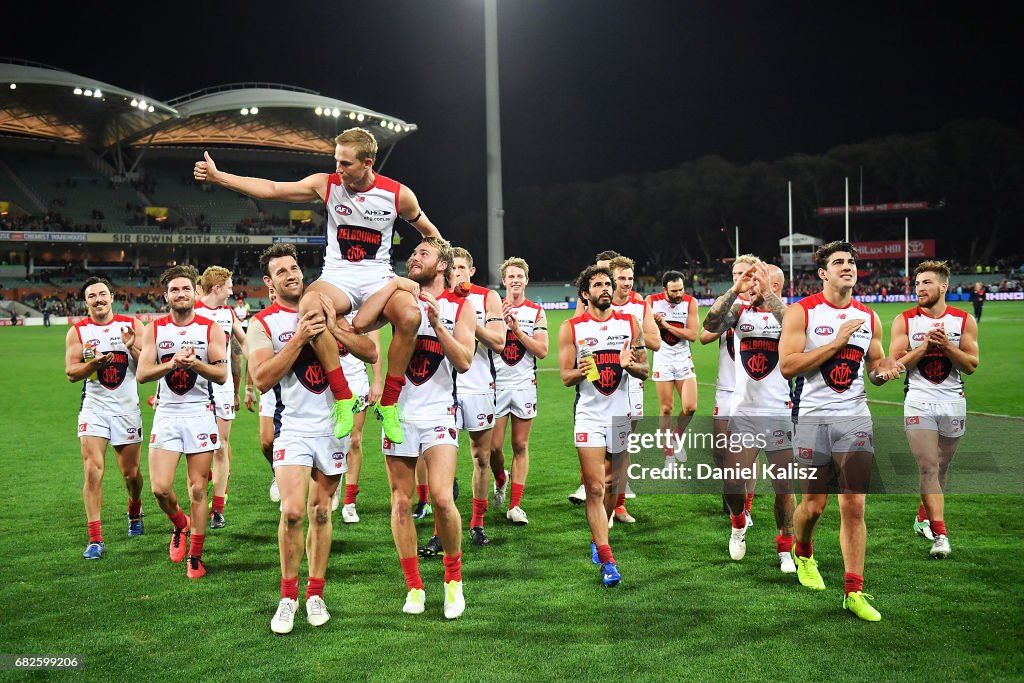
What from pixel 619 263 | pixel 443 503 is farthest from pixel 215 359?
pixel 619 263

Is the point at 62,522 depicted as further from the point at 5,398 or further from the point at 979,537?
the point at 5,398

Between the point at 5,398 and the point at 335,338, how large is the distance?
16.0 meters

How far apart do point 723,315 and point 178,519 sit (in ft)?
16.1

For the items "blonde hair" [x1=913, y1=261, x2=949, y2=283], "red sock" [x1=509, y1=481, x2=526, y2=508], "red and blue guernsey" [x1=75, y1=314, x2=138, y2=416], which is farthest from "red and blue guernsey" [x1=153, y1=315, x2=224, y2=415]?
"blonde hair" [x1=913, y1=261, x2=949, y2=283]

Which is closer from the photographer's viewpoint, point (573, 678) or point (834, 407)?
point (573, 678)

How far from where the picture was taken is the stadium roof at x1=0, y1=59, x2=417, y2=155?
5278cm

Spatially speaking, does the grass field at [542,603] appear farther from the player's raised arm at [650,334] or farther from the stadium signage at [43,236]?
the stadium signage at [43,236]

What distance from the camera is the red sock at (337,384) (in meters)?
5.05

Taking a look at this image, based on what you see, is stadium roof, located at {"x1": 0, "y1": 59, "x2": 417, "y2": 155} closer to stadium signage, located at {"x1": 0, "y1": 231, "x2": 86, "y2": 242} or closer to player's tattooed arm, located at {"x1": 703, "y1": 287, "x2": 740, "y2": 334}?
stadium signage, located at {"x1": 0, "y1": 231, "x2": 86, "y2": 242}

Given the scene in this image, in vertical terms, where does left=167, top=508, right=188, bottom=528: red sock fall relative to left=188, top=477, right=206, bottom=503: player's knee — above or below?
below

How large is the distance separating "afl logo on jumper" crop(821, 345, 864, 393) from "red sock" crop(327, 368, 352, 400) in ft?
10.5

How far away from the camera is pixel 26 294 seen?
178ft

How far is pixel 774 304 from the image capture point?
638 centimetres

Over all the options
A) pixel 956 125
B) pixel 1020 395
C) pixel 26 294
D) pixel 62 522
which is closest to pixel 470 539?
pixel 62 522
